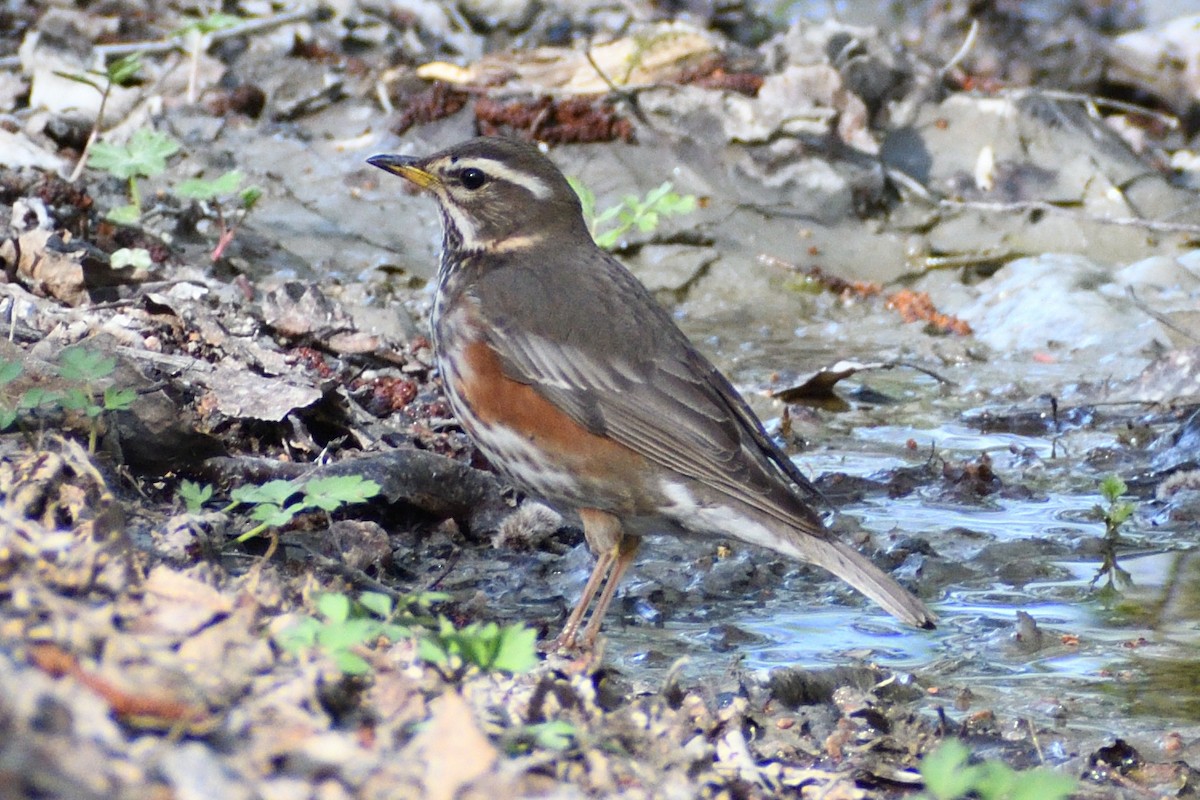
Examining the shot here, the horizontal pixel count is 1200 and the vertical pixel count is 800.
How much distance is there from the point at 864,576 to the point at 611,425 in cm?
111

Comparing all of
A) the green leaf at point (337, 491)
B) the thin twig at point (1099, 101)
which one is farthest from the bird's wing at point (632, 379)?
the thin twig at point (1099, 101)

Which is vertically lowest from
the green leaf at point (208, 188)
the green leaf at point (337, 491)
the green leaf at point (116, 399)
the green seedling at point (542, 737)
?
the green leaf at point (208, 188)

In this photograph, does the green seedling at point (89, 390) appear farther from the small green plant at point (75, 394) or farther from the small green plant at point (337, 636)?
the small green plant at point (337, 636)

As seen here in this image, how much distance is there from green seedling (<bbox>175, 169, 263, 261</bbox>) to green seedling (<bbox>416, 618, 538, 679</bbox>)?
17.5ft

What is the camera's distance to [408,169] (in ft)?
21.4

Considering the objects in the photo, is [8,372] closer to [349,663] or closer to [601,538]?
[601,538]

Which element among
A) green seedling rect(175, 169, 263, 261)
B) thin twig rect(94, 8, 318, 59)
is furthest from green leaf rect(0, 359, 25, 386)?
thin twig rect(94, 8, 318, 59)

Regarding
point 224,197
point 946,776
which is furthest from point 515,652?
point 224,197

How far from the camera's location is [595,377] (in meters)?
5.68

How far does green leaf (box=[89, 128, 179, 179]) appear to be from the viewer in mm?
8031

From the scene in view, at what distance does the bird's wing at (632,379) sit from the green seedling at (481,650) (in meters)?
2.28

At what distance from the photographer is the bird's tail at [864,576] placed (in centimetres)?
523

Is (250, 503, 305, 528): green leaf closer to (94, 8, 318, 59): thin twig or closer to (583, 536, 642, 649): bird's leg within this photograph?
(583, 536, 642, 649): bird's leg

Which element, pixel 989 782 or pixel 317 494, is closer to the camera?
pixel 989 782
